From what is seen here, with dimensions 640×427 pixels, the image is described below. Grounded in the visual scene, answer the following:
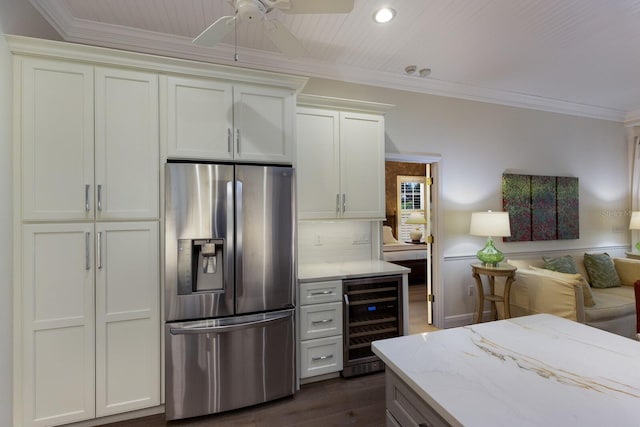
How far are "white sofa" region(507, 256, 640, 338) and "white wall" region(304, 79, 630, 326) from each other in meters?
0.63

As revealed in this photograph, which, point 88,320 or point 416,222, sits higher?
point 416,222

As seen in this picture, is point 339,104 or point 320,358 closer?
point 320,358

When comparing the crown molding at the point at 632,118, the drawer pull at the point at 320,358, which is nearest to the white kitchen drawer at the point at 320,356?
the drawer pull at the point at 320,358

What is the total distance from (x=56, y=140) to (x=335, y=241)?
240 centimetres

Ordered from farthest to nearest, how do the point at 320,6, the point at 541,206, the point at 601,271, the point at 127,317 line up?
the point at 541,206, the point at 601,271, the point at 127,317, the point at 320,6

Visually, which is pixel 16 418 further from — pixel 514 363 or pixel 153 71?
pixel 514 363

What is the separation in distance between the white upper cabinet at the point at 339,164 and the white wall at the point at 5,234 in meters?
1.94

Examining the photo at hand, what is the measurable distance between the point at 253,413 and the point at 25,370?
147 cm

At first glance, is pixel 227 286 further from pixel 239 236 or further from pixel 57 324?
pixel 57 324

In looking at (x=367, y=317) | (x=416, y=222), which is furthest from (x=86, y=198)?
(x=416, y=222)

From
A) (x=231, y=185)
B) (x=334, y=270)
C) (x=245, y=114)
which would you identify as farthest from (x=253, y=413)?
(x=245, y=114)

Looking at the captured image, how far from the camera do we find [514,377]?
0.98 meters

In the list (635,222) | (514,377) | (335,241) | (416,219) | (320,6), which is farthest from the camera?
(416,219)

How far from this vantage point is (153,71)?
84.7 inches
